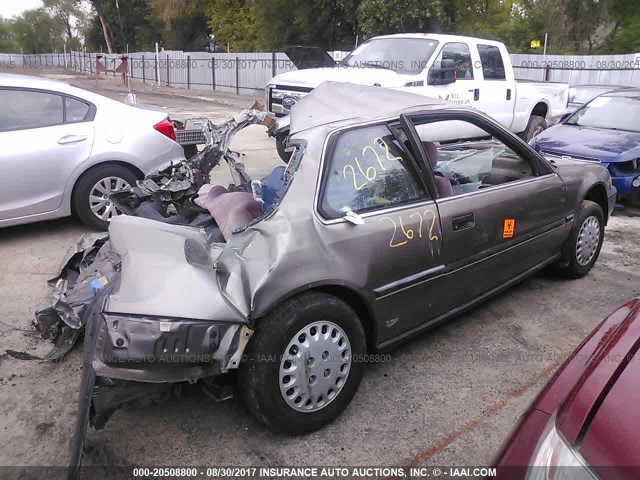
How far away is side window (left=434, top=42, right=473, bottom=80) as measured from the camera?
852 centimetres

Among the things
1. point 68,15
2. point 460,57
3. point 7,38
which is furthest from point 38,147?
point 7,38

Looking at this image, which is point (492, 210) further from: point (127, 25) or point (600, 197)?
point (127, 25)

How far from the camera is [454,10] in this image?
23156mm

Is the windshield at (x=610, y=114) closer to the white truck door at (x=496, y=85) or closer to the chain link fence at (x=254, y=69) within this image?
the white truck door at (x=496, y=85)

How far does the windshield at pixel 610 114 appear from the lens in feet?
25.4

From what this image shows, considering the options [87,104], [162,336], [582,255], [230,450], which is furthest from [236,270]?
[87,104]

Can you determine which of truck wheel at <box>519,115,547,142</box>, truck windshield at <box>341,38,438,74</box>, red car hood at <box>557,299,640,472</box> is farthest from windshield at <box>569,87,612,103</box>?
red car hood at <box>557,299,640,472</box>

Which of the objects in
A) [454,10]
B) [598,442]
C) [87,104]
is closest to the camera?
[598,442]

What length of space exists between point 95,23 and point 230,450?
6840 centimetres

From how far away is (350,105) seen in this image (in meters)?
3.39

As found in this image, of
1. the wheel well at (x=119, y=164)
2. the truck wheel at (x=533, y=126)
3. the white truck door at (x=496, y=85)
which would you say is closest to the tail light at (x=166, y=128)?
the wheel well at (x=119, y=164)

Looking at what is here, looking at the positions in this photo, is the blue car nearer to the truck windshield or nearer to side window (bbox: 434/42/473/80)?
side window (bbox: 434/42/473/80)

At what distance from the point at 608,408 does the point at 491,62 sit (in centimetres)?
873

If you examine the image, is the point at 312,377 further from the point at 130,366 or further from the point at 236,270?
the point at 130,366
